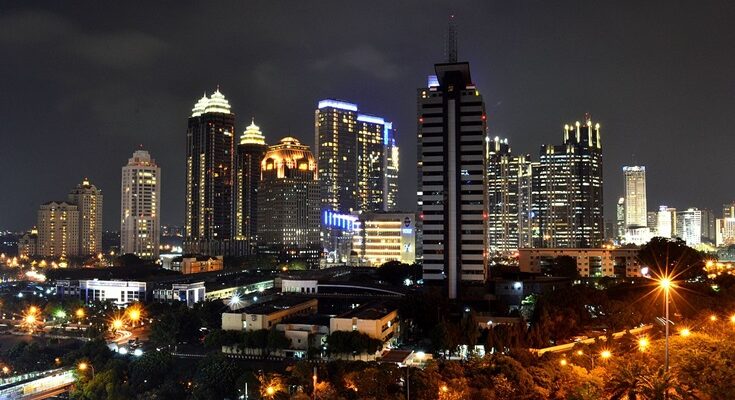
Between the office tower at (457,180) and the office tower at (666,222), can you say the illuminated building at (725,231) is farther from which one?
the office tower at (457,180)

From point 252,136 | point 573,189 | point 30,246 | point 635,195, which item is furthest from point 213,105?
point 635,195

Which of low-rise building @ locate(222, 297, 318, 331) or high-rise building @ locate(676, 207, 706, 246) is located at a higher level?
high-rise building @ locate(676, 207, 706, 246)

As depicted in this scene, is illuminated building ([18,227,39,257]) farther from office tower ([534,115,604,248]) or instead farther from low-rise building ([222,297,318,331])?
office tower ([534,115,604,248])

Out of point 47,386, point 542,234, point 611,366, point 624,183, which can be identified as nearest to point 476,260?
point 611,366

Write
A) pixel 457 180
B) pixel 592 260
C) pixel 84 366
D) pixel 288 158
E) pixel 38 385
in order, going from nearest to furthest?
pixel 38 385
pixel 84 366
pixel 457 180
pixel 592 260
pixel 288 158

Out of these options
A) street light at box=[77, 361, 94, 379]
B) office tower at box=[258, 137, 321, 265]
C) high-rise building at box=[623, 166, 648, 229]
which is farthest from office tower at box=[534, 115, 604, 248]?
street light at box=[77, 361, 94, 379]

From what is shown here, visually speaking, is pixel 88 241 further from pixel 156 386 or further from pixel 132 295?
pixel 156 386

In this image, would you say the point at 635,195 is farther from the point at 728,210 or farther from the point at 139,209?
the point at 139,209
